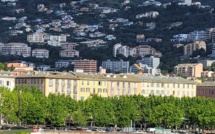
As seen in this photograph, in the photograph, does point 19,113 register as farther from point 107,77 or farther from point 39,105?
point 107,77

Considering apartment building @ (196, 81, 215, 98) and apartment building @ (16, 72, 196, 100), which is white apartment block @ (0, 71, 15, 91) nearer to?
apartment building @ (16, 72, 196, 100)

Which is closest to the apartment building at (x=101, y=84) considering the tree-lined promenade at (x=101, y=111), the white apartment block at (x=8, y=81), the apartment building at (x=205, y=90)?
the white apartment block at (x=8, y=81)

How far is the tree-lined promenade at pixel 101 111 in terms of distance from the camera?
107938 millimetres

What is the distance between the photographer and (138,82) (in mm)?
141250

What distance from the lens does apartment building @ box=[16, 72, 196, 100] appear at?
13175 cm

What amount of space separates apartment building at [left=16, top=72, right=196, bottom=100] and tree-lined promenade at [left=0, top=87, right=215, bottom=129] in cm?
1207

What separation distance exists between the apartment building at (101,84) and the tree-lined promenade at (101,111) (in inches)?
475

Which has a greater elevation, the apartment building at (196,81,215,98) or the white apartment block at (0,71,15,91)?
the white apartment block at (0,71,15,91)

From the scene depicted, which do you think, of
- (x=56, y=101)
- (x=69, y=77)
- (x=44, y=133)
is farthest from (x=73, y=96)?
(x=44, y=133)

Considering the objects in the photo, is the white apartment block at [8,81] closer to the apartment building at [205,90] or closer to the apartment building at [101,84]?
the apartment building at [101,84]

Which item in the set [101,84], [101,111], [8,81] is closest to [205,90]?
[101,84]

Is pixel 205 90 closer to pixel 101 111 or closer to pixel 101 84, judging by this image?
pixel 101 84

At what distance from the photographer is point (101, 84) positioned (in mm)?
136875

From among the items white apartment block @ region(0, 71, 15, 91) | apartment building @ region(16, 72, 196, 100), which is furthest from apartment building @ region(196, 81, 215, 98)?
white apartment block @ region(0, 71, 15, 91)
